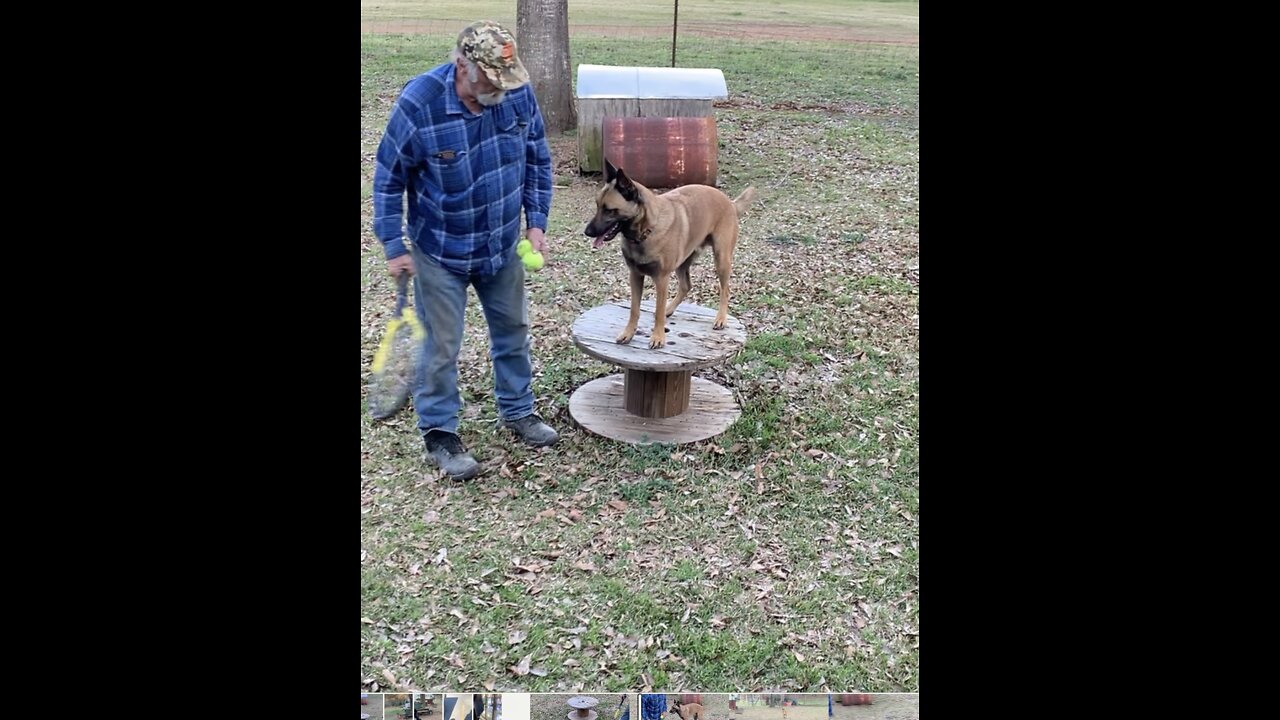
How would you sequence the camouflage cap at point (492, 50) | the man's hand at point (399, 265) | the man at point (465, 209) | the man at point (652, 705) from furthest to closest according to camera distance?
the man's hand at point (399, 265)
the man at point (465, 209)
the camouflage cap at point (492, 50)
the man at point (652, 705)

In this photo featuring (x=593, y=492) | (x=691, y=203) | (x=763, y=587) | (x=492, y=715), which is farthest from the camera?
(x=691, y=203)

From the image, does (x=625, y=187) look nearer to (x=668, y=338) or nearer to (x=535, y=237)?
(x=535, y=237)

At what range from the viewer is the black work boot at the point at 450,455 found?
13.4 feet

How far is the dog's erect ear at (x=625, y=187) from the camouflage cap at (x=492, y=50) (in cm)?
62

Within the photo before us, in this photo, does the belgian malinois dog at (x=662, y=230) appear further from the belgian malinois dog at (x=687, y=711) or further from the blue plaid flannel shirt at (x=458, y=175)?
the belgian malinois dog at (x=687, y=711)

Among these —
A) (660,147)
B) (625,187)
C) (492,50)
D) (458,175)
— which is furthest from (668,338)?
(492,50)

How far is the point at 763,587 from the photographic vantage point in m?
3.58

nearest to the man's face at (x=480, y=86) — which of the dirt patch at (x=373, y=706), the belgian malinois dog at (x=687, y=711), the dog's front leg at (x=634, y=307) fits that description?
the dog's front leg at (x=634, y=307)

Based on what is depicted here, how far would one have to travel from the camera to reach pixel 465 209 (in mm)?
3789

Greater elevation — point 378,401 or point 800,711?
point 378,401

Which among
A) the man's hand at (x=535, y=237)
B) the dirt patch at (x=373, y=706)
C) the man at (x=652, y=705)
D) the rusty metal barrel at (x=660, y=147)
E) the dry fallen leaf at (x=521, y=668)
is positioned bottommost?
the dirt patch at (x=373, y=706)

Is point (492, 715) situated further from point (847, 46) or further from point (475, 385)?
point (847, 46)

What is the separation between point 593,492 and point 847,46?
Answer: 2458 mm
